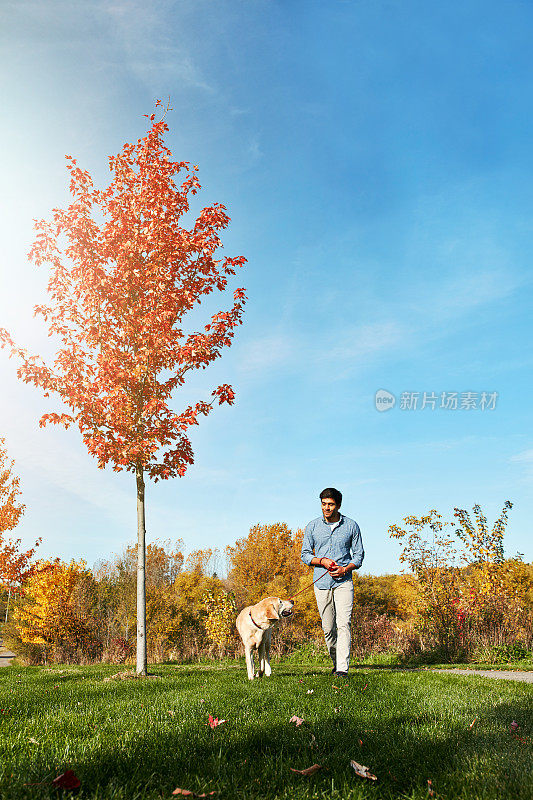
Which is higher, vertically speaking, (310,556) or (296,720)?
(310,556)

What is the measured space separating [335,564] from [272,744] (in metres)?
4.04

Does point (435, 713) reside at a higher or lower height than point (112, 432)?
lower

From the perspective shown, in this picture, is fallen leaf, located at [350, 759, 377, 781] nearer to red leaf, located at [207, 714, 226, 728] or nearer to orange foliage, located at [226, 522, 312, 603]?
red leaf, located at [207, 714, 226, 728]

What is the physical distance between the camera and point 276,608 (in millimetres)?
6555

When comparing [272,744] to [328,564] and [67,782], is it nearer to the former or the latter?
[67,782]

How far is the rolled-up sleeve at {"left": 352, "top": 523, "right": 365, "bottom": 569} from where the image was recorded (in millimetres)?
6895

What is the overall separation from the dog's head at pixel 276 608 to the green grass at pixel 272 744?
5.25 feet

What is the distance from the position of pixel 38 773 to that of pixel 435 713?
9.44 ft

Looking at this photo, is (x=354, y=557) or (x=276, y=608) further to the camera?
(x=354, y=557)

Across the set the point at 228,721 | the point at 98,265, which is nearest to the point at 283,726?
the point at 228,721

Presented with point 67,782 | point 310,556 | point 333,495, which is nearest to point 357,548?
point 310,556

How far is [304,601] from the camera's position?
18.8 m

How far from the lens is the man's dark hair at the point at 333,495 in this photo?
23.4 feet

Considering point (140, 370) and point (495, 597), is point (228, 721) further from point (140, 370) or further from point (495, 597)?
point (495, 597)
